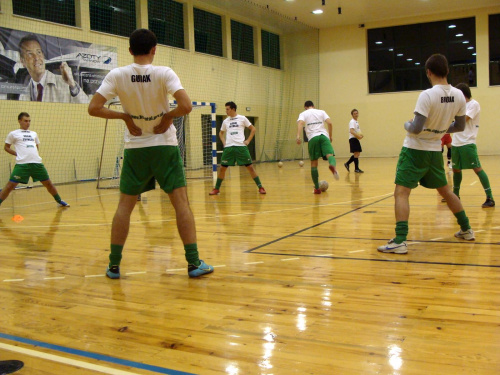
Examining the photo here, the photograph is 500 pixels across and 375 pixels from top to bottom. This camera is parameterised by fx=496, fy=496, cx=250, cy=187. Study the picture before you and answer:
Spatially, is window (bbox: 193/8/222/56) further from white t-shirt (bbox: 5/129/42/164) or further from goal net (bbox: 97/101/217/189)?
white t-shirt (bbox: 5/129/42/164)

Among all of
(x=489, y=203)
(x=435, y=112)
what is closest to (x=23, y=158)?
(x=435, y=112)

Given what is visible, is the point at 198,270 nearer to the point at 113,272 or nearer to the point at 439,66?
the point at 113,272

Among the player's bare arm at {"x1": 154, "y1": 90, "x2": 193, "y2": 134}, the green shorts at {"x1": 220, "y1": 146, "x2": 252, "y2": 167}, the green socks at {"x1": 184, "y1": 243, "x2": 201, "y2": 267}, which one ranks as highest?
the player's bare arm at {"x1": 154, "y1": 90, "x2": 193, "y2": 134}

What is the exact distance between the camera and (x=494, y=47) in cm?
2166

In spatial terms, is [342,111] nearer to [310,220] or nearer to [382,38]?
[382,38]

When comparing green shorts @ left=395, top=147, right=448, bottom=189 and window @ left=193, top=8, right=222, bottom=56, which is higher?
window @ left=193, top=8, right=222, bottom=56

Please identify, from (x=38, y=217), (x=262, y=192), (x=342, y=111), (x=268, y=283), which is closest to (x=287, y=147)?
(x=342, y=111)

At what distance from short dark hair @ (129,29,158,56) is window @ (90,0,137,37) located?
13.0 m

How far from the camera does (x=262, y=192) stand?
9.32m

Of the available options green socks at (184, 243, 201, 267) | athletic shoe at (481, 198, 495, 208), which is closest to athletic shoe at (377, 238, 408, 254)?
green socks at (184, 243, 201, 267)

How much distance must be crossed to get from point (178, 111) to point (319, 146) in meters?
5.69

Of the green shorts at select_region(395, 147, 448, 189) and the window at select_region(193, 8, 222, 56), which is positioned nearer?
the green shorts at select_region(395, 147, 448, 189)

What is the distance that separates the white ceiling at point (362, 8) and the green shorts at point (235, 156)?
11.7 m

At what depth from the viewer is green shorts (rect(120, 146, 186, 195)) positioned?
12.0 ft
